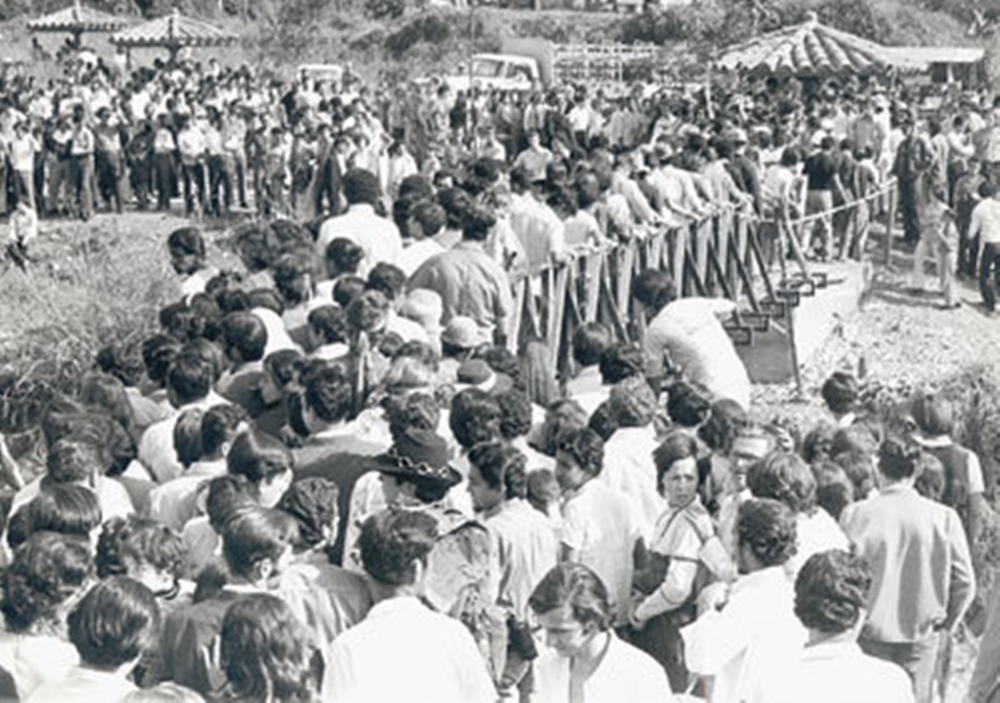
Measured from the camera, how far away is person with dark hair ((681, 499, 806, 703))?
15.6 feet

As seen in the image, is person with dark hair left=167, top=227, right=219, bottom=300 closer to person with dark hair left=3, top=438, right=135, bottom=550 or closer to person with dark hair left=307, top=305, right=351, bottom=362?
person with dark hair left=307, top=305, right=351, bottom=362

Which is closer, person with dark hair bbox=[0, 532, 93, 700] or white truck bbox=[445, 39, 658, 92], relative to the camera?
person with dark hair bbox=[0, 532, 93, 700]

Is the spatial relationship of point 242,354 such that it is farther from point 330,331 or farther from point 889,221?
point 889,221

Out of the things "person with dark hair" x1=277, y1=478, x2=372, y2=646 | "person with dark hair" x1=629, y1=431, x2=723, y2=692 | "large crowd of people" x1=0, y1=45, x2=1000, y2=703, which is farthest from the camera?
"person with dark hair" x1=629, y1=431, x2=723, y2=692

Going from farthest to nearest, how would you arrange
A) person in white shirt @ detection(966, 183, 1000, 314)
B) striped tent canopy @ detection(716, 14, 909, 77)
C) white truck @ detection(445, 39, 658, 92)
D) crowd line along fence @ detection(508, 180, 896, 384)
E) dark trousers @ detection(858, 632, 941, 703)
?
1. white truck @ detection(445, 39, 658, 92)
2. striped tent canopy @ detection(716, 14, 909, 77)
3. person in white shirt @ detection(966, 183, 1000, 314)
4. crowd line along fence @ detection(508, 180, 896, 384)
5. dark trousers @ detection(858, 632, 941, 703)

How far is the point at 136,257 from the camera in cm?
1281

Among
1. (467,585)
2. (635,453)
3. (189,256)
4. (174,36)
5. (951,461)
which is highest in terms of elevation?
(174,36)

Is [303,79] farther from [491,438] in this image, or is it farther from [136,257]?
[491,438]

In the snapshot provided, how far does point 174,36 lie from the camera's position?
97.2ft

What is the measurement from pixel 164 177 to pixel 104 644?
17532mm

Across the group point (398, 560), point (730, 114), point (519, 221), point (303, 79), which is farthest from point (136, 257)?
point (303, 79)

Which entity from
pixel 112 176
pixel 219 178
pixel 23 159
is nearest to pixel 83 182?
pixel 112 176

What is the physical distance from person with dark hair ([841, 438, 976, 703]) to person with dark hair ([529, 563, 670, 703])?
175 centimetres

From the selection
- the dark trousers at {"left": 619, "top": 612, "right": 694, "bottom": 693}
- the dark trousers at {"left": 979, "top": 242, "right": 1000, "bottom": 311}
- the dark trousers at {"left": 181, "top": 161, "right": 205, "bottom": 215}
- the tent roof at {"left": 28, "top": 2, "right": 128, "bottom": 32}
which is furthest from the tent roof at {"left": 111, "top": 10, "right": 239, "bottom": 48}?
the dark trousers at {"left": 619, "top": 612, "right": 694, "bottom": 693}
